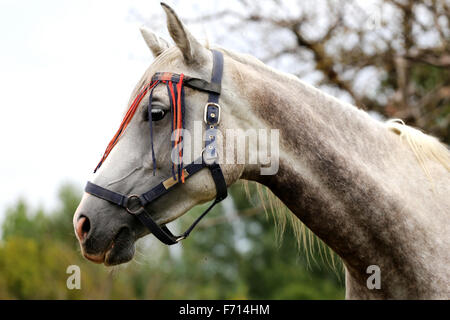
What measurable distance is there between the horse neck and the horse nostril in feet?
3.39

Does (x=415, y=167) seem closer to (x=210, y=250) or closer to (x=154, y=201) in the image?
(x=154, y=201)

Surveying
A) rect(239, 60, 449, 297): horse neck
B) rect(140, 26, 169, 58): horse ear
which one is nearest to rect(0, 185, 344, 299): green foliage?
rect(140, 26, 169, 58): horse ear

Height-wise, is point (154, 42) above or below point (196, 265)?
above

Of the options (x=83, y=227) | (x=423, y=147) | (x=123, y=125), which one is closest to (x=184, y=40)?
(x=123, y=125)

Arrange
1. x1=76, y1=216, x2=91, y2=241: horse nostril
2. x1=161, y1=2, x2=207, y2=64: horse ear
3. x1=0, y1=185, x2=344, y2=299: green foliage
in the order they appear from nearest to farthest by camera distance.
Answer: x1=76, y1=216, x2=91, y2=241: horse nostril, x1=161, y1=2, x2=207, y2=64: horse ear, x1=0, y1=185, x2=344, y2=299: green foliage

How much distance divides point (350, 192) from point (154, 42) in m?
1.74

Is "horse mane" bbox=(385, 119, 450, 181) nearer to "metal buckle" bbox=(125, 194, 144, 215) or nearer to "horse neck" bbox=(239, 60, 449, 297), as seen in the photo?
"horse neck" bbox=(239, 60, 449, 297)

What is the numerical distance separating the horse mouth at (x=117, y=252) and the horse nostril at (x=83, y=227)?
0.36 feet

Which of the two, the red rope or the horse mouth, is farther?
the red rope

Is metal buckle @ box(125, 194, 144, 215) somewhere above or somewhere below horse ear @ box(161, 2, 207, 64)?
→ below

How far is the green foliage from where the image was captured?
1966cm

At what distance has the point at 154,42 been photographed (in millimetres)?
3189

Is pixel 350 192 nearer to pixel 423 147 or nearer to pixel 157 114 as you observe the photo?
pixel 423 147

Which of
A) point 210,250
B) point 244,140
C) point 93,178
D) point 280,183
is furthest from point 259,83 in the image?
point 210,250
